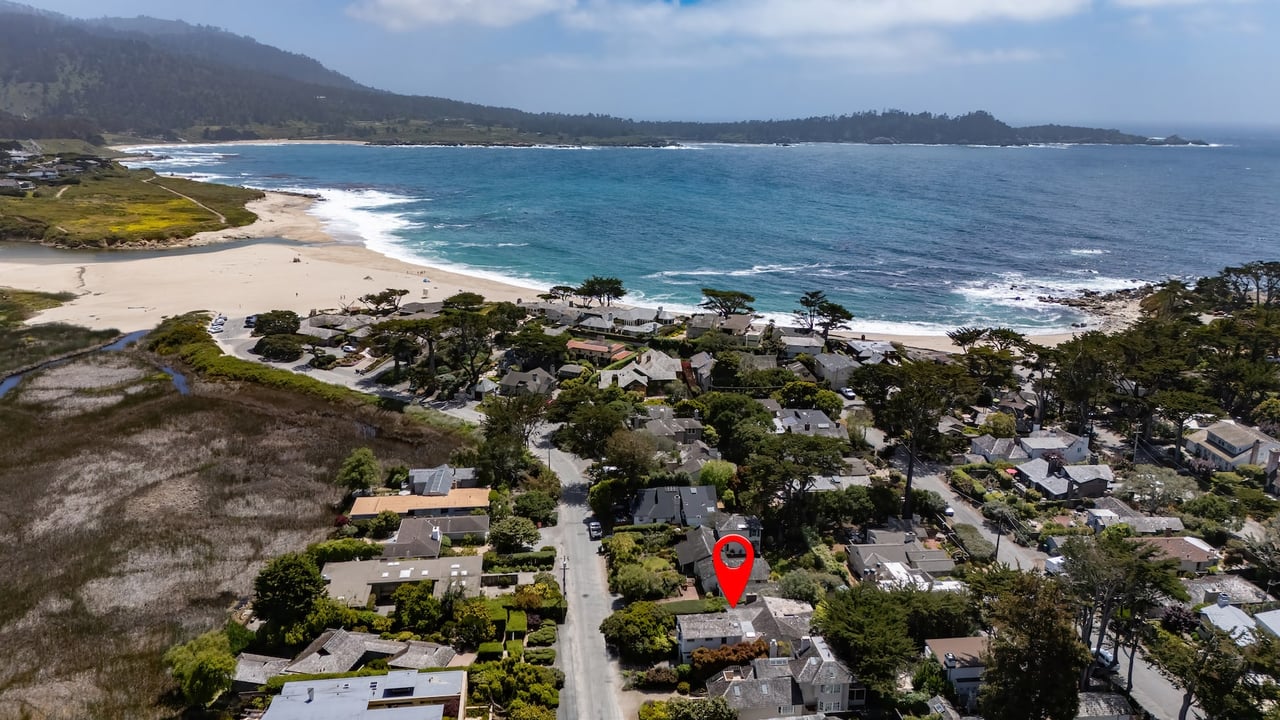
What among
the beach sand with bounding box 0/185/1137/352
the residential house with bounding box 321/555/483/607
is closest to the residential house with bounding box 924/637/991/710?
the residential house with bounding box 321/555/483/607

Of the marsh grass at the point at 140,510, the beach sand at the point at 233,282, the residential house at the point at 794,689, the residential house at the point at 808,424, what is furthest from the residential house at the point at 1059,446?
the marsh grass at the point at 140,510

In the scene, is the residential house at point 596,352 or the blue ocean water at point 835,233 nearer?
the residential house at point 596,352

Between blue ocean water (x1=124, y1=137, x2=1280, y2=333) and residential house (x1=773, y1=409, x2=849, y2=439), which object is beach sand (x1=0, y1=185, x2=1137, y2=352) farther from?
residential house (x1=773, y1=409, x2=849, y2=439)

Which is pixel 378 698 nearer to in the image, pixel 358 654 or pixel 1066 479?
pixel 358 654

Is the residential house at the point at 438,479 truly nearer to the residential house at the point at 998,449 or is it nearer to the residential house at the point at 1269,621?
the residential house at the point at 998,449

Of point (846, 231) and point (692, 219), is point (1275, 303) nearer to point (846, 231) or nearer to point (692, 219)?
point (846, 231)

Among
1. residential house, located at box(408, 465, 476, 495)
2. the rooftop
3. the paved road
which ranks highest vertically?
residential house, located at box(408, 465, 476, 495)

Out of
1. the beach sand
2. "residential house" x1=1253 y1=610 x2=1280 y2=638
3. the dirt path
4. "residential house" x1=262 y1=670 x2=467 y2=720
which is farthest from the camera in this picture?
the dirt path
